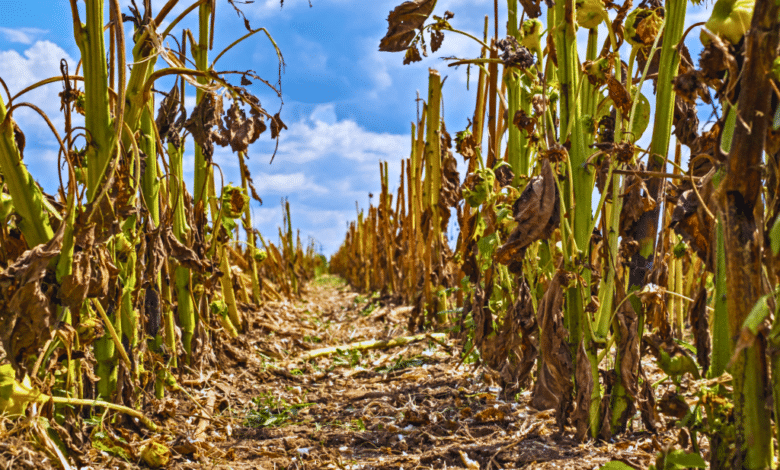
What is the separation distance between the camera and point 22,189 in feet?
4.46

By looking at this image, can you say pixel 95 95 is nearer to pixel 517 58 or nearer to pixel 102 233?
pixel 102 233

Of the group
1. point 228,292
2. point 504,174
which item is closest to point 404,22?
point 504,174

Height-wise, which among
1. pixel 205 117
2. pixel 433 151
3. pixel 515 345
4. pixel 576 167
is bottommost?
pixel 515 345

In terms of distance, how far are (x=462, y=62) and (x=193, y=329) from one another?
191 cm

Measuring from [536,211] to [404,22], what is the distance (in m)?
0.83

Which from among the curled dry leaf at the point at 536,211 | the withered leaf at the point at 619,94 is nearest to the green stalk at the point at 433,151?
the curled dry leaf at the point at 536,211

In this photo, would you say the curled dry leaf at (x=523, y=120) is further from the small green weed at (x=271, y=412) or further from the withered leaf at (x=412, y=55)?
the small green weed at (x=271, y=412)

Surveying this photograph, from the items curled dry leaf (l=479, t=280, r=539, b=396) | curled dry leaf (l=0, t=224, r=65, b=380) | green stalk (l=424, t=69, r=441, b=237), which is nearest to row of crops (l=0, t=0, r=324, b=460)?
curled dry leaf (l=0, t=224, r=65, b=380)

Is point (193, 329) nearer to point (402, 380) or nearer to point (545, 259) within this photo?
point (402, 380)

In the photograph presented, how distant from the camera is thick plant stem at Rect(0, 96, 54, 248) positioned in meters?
1.33

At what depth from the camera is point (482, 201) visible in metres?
2.11

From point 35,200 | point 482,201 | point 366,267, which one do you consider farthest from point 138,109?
point 366,267

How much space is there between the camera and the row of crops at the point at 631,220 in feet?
2.87

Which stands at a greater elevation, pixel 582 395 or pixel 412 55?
pixel 412 55
